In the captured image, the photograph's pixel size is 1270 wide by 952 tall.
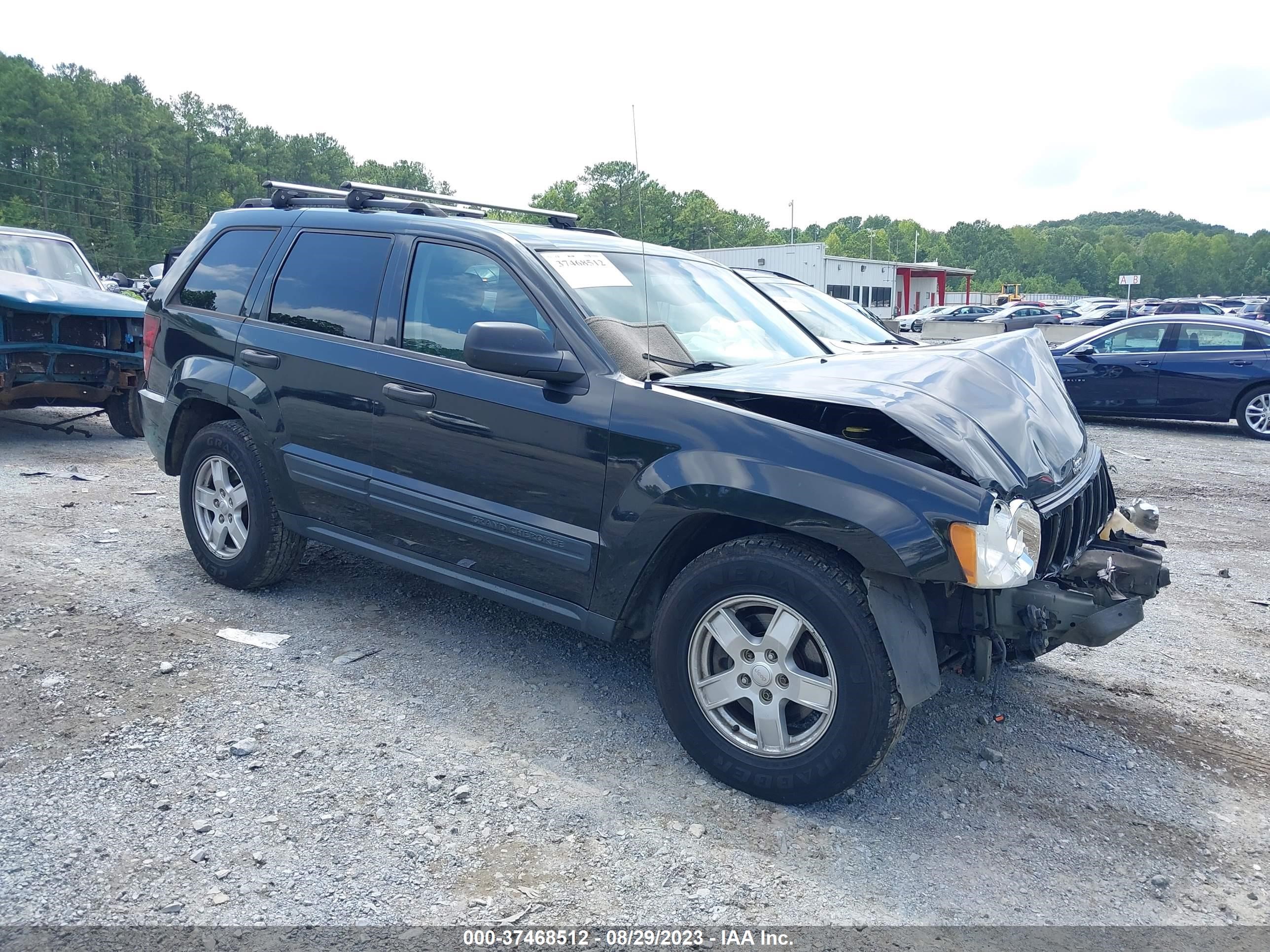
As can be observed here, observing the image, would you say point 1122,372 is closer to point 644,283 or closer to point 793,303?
point 793,303

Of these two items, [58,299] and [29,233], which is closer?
[58,299]

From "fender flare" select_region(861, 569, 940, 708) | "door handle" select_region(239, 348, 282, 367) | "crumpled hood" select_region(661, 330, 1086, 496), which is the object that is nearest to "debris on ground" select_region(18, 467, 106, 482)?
"door handle" select_region(239, 348, 282, 367)

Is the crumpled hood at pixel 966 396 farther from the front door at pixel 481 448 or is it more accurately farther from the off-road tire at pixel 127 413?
the off-road tire at pixel 127 413

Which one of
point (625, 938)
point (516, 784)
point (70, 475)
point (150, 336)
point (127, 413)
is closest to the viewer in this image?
point (625, 938)

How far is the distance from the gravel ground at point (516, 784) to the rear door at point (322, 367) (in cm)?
77

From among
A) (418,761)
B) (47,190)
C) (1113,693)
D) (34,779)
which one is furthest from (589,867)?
(47,190)

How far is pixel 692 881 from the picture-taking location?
288 centimetres

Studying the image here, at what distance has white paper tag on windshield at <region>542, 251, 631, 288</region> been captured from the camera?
409 centimetres

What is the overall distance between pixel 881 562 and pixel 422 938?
66.5 inches

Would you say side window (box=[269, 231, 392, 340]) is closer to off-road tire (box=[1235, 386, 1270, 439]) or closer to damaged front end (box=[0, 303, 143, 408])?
damaged front end (box=[0, 303, 143, 408])

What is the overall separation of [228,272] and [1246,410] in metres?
12.5

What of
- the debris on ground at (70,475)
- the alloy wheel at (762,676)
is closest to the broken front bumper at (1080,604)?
the alloy wheel at (762,676)

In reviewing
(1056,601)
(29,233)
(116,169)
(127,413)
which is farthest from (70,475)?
(116,169)

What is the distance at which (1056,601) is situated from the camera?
3.11 metres
